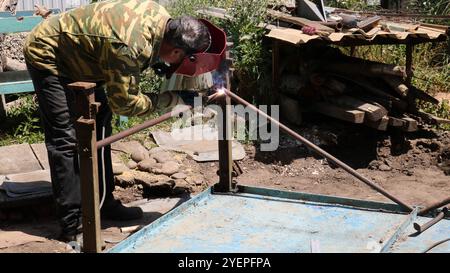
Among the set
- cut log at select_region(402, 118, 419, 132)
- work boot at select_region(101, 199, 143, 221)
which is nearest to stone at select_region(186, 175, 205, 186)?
work boot at select_region(101, 199, 143, 221)

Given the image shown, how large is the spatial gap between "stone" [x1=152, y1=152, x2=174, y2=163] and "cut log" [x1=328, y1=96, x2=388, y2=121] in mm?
1973

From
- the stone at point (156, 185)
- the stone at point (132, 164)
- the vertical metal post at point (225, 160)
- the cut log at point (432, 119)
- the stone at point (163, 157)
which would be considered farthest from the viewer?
the cut log at point (432, 119)

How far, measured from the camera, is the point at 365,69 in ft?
21.5

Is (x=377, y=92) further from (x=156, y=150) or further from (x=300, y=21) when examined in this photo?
(x=156, y=150)

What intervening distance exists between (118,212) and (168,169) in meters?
0.96

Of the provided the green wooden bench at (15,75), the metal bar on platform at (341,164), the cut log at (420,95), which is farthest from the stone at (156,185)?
the cut log at (420,95)

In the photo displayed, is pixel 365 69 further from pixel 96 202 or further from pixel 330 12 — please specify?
pixel 96 202

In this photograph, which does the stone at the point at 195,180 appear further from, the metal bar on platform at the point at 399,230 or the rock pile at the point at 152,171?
the metal bar on platform at the point at 399,230

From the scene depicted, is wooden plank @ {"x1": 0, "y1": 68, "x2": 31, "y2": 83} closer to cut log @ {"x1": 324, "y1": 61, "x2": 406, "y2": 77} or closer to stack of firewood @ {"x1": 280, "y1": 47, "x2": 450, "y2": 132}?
stack of firewood @ {"x1": 280, "y1": 47, "x2": 450, "y2": 132}

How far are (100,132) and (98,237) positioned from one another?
4.16 feet

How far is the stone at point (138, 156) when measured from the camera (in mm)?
5742

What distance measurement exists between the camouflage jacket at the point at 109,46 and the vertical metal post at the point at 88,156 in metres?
0.58

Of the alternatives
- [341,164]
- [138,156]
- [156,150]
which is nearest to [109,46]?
[341,164]

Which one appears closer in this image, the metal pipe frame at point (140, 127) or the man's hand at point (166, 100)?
the metal pipe frame at point (140, 127)
